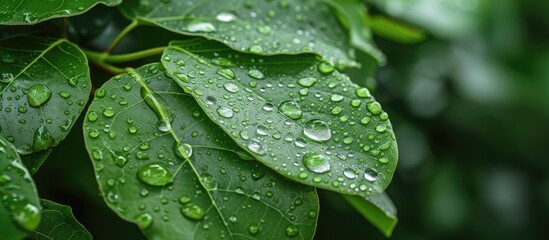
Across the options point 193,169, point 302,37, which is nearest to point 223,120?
point 193,169

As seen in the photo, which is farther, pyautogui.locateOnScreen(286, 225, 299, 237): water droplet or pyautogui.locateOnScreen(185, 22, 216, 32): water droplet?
pyautogui.locateOnScreen(185, 22, 216, 32): water droplet

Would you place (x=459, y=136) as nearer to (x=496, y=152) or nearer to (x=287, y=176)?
(x=496, y=152)

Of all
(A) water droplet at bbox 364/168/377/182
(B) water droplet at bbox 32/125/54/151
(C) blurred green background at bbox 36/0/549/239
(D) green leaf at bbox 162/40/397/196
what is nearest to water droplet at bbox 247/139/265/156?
(D) green leaf at bbox 162/40/397/196

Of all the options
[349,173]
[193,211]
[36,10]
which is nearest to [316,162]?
[349,173]

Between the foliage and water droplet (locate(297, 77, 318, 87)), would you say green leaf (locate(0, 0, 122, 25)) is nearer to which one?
the foliage

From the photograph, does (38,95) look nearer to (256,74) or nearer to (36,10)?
(36,10)
